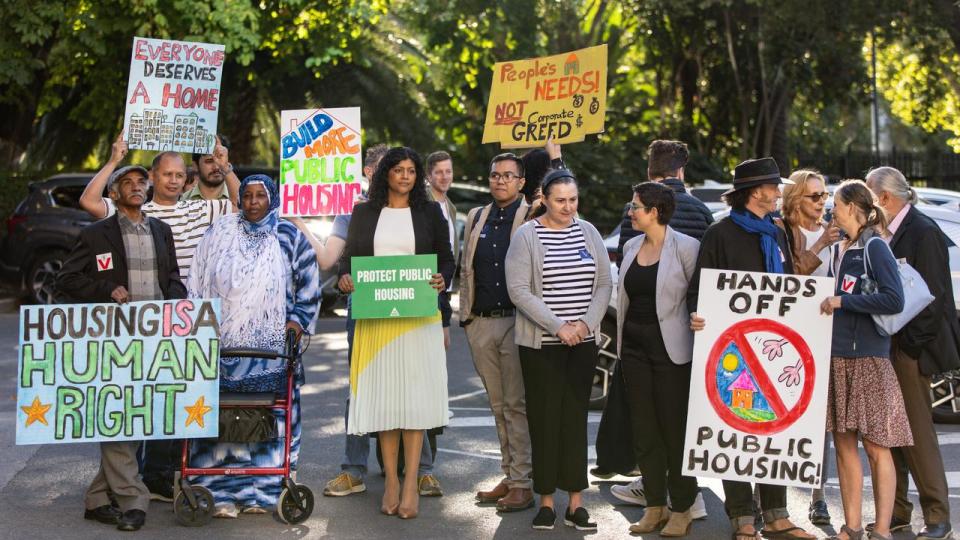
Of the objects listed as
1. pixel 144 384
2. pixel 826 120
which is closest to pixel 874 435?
pixel 144 384

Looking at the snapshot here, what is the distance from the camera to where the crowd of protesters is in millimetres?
6625

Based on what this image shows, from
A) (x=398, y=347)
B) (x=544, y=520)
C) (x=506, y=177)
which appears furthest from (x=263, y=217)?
(x=544, y=520)

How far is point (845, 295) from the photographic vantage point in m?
6.46

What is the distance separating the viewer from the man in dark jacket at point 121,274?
690 cm

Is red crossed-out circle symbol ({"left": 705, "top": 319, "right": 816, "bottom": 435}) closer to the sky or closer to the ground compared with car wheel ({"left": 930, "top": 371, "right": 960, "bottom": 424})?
closer to the sky

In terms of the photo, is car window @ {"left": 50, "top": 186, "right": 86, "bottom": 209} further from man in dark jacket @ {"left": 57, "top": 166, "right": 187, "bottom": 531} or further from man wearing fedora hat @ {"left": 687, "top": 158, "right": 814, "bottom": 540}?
man wearing fedora hat @ {"left": 687, "top": 158, "right": 814, "bottom": 540}

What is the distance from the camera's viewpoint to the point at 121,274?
23.0 feet

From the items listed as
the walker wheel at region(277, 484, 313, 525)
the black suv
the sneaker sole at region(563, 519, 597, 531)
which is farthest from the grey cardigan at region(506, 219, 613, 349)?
the black suv

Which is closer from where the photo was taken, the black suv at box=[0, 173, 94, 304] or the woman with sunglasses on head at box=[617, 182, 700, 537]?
the woman with sunglasses on head at box=[617, 182, 700, 537]

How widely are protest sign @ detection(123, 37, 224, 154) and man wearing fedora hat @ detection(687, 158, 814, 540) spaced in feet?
11.0

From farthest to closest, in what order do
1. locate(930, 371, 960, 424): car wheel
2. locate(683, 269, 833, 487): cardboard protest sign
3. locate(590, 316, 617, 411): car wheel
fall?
locate(590, 316, 617, 411): car wheel
locate(930, 371, 960, 424): car wheel
locate(683, 269, 833, 487): cardboard protest sign

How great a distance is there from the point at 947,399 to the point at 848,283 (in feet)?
12.3

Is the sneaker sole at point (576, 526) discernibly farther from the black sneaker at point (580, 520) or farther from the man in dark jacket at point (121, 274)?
the man in dark jacket at point (121, 274)

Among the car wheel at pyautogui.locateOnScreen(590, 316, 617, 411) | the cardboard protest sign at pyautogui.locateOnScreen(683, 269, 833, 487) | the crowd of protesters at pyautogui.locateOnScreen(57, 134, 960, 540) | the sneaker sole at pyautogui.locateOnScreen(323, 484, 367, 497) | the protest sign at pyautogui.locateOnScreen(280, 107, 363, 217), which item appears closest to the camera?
the cardboard protest sign at pyautogui.locateOnScreen(683, 269, 833, 487)
